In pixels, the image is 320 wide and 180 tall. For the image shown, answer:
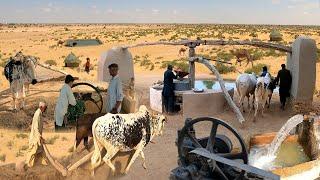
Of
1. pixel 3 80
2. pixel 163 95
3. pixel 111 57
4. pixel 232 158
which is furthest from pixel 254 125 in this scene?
pixel 3 80

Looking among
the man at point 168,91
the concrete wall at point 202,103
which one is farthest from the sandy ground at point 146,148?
the man at point 168,91

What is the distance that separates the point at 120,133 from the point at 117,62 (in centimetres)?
939

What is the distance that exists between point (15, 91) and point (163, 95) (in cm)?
470

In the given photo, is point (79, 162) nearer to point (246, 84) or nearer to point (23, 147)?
point (23, 147)

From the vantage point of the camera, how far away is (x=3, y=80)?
75.2ft

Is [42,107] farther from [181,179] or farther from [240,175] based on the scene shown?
[240,175]

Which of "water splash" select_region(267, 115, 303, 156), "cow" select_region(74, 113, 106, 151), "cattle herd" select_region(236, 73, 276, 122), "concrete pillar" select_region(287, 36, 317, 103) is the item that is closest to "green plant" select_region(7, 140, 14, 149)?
"cow" select_region(74, 113, 106, 151)

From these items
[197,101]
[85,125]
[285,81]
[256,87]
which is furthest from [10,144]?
[285,81]

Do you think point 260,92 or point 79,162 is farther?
point 260,92

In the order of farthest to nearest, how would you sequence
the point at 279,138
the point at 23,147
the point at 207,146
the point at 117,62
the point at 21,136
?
the point at 117,62, the point at 21,136, the point at 23,147, the point at 279,138, the point at 207,146

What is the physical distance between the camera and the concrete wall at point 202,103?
14547 mm

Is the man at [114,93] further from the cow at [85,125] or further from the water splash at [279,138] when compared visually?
the water splash at [279,138]

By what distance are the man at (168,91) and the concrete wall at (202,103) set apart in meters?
0.64

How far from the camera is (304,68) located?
14.7 m
